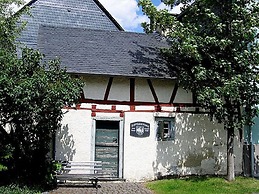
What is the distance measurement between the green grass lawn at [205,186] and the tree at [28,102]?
3.46 m

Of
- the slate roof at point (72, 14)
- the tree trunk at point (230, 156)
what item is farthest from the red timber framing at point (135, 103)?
the slate roof at point (72, 14)

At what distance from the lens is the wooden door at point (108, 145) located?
14430 mm

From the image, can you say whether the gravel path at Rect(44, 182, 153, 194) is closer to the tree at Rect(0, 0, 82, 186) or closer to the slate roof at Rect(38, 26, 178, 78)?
the tree at Rect(0, 0, 82, 186)

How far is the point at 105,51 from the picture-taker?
15750 millimetres

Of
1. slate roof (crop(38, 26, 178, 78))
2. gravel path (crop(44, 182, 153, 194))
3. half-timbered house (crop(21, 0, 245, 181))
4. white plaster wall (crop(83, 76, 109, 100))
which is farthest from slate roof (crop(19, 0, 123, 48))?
gravel path (crop(44, 182, 153, 194))

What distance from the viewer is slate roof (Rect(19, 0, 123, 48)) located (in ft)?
77.1

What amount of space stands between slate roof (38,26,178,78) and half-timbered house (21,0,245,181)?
0.12 ft

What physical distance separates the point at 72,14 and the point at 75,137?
12349 mm

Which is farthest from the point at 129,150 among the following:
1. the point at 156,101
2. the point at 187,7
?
the point at 187,7

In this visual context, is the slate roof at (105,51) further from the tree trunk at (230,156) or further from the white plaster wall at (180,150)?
the tree trunk at (230,156)

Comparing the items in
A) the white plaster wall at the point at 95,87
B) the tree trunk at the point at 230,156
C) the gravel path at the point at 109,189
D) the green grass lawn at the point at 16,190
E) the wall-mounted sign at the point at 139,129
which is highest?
the white plaster wall at the point at 95,87

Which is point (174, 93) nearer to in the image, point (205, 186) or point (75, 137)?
point (205, 186)

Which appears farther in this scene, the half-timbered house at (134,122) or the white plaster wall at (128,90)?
the white plaster wall at (128,90)

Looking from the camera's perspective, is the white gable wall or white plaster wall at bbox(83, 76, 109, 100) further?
white plaster wall at bbox(83, 76, 109, 100)
